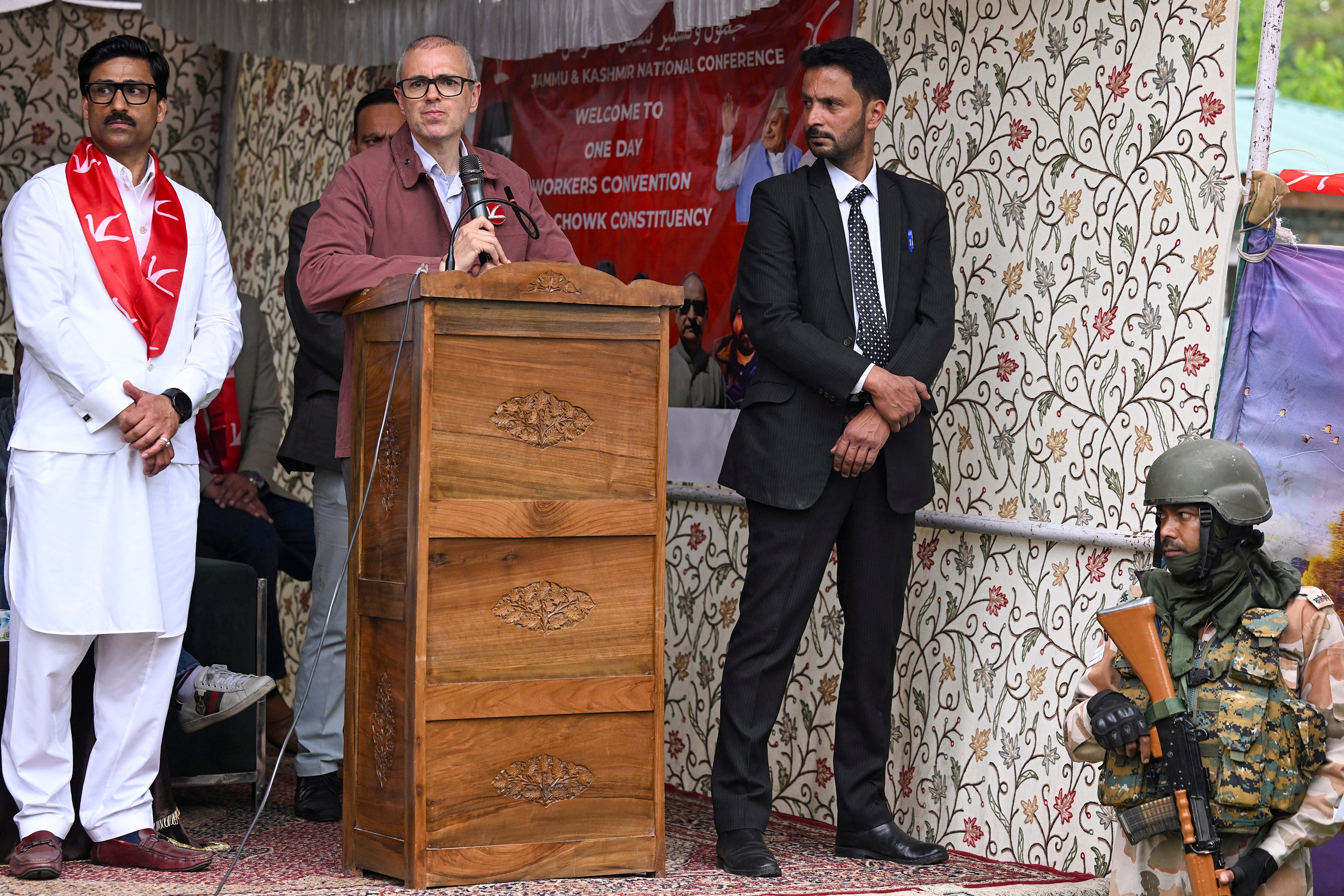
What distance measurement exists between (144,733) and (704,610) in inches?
67.1

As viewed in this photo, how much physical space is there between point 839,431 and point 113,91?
1.77 meters

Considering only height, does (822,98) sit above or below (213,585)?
above

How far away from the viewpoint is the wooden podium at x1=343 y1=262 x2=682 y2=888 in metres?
3.08

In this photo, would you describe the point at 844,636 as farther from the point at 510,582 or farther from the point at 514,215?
the point at 514,215

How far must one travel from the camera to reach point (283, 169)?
20.5ft

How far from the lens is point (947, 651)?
13.1 feet

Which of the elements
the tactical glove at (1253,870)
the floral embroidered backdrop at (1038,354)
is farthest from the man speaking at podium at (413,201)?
the tactical glove at (1253,870)

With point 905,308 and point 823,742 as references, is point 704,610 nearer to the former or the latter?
point 823,742

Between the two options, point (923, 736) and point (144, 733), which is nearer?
point (144, 733)

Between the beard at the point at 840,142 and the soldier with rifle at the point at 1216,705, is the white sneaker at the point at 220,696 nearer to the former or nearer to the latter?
the beard at the point at 840,142

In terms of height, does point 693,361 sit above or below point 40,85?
below

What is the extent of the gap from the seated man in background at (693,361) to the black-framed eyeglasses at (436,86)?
4.13ft

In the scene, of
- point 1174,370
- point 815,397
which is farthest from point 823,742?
point 1174,370

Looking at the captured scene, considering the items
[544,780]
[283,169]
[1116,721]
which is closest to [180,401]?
[544,780]
